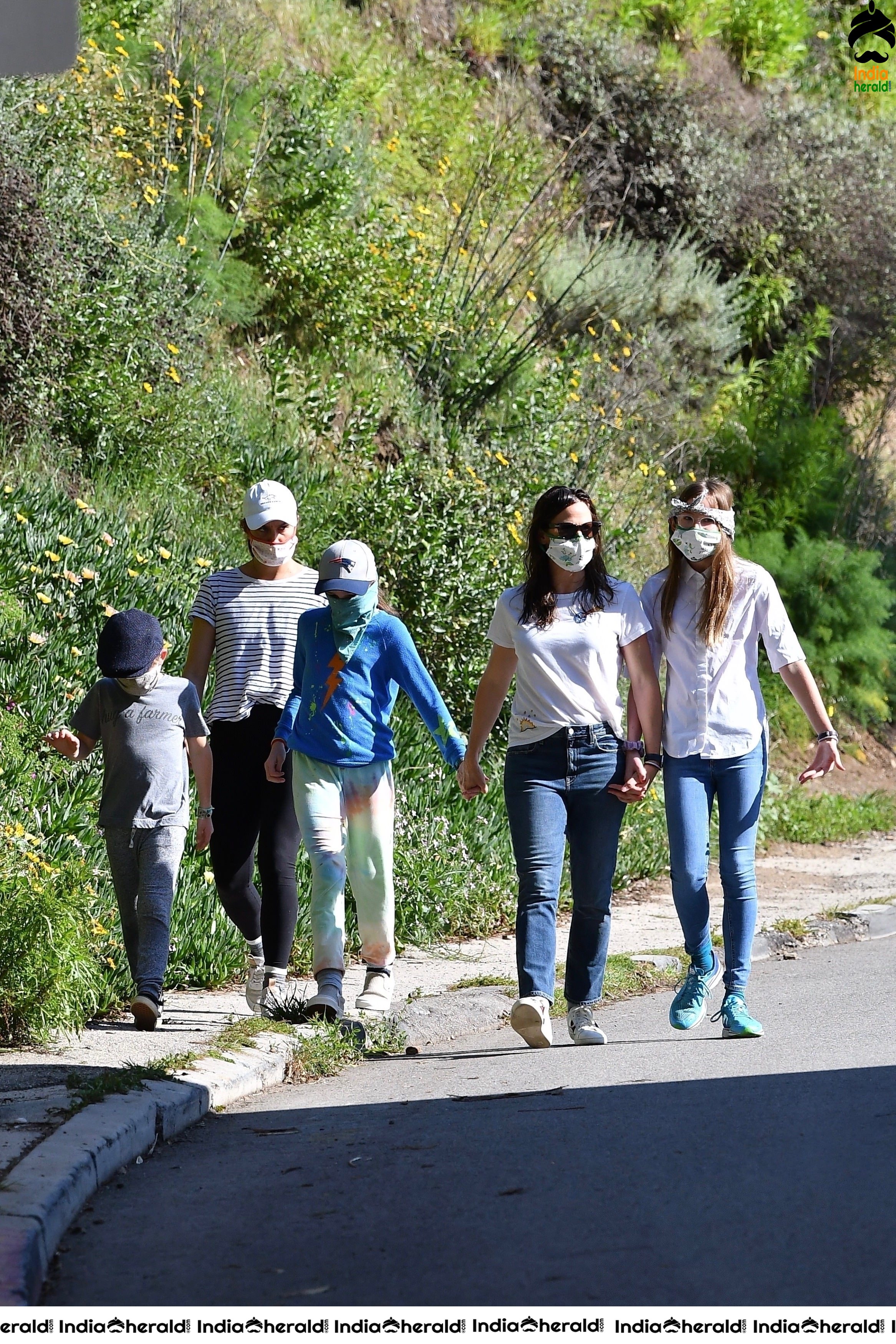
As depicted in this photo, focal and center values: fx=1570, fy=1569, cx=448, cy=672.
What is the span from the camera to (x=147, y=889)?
5773 mm

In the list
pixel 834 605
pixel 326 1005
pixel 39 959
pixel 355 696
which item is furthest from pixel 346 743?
pixel 834 605

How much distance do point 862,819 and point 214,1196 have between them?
9481 mm

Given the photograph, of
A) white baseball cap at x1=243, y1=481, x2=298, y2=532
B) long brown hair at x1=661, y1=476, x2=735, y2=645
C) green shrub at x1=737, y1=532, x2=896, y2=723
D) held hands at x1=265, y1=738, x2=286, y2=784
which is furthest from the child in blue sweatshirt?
green shrub at x1=737, y1=532, x2=896, y2=723

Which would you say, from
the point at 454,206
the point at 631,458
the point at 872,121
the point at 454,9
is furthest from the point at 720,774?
the point at 872,121

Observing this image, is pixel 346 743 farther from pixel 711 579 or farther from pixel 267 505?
pixel 711 579

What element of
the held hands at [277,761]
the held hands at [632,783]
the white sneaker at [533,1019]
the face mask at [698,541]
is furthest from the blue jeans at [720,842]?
the held hands at [277,761]

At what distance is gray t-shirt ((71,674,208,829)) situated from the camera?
5797 mm

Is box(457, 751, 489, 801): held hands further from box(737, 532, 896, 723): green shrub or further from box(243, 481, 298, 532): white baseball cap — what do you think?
box(737, 532, 896, 723): green shrub

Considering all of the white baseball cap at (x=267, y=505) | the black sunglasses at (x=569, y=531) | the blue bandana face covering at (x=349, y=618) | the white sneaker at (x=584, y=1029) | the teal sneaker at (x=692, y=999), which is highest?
the white baseball cap at (x=267, y=505)

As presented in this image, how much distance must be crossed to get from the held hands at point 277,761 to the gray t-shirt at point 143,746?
0.27 m

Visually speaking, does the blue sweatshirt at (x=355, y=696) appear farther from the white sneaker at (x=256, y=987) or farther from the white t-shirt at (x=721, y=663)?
the white sneaker at (x=256, y=987)

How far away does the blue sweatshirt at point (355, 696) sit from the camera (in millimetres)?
5918

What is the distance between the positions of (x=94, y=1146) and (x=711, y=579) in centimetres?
297

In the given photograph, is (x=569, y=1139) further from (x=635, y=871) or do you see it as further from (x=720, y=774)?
(x=635, y=871)
